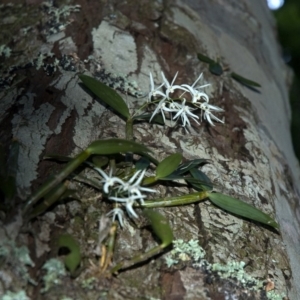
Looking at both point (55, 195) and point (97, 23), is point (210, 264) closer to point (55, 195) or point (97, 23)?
point (55, 195)

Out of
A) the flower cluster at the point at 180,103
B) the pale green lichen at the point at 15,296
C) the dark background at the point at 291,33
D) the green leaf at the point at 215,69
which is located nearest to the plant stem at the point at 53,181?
the pale green lichen at the point at 15,296

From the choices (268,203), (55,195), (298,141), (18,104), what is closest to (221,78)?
(268,203)

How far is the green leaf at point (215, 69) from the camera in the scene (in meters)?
1.21

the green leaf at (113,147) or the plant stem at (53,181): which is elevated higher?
the green leaf at (113,147)

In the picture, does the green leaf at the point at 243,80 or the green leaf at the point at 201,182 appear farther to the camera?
the green leaf at the point at 243,80

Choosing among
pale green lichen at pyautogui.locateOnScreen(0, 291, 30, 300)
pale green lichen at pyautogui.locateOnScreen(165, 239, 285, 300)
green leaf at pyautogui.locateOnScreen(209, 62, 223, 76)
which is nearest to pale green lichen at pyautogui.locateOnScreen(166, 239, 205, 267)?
pale green lichen at pyautogui.locateOnScreen(165, 239, 285, 300)

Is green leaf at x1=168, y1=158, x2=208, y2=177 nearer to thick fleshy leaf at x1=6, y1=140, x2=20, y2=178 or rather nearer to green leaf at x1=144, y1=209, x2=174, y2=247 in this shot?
green leaf at x1=144, y1=209, x2=174, y2=247

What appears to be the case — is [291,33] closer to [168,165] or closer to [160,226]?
[168,165]

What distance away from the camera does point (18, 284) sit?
0.65 m

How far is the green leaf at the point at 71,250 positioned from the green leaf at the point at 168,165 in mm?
188

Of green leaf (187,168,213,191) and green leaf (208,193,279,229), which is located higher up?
green leaf (208,193,279,229)

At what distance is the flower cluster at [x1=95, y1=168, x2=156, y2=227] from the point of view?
2.46 ft

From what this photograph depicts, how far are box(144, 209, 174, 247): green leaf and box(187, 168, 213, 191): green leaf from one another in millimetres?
122

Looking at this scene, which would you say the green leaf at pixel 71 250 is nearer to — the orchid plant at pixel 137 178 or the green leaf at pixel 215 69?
the orchid plant at pixel 137 178
